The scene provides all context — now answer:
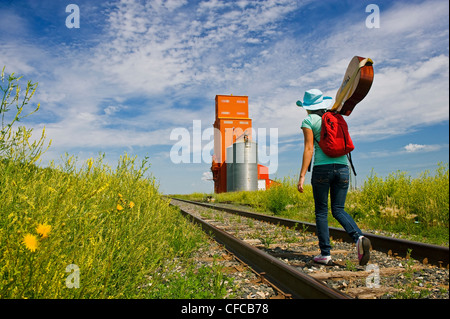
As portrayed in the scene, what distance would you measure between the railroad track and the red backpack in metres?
1.30

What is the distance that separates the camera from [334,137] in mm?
3705

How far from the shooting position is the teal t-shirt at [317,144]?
12.6 feet

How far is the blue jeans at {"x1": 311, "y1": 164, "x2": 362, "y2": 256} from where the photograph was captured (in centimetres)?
380

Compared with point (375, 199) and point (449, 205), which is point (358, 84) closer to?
point (449, 205)

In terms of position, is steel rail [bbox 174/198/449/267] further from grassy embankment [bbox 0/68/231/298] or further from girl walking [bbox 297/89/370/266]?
grassy embankment [bbox 0/68/231/298]

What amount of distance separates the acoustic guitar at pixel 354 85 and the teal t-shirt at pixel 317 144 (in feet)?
0.90

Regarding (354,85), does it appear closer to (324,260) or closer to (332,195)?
(332,195)

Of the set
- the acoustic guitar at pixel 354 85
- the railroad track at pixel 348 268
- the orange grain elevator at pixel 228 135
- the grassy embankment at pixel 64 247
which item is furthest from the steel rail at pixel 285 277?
the orange grain elevator at pixel 228 135

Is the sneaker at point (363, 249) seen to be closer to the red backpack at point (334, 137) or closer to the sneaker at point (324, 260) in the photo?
the sneaker at point (324, 260)

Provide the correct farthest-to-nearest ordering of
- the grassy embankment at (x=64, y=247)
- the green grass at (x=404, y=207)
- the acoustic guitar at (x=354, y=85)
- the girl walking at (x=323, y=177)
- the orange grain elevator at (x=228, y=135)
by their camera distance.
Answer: the orange grain elevator at (x=228, y=135), the green grass at (x=404, y=207), the girl walking at (x=323, y=177), the acoustic guitar at (x=354, y=85), the grassy embankment at (x=64, y=247)

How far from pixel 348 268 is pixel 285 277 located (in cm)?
89

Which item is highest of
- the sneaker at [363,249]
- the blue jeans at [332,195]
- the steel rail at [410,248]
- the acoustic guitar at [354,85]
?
the acoustic guitar at [354,85]

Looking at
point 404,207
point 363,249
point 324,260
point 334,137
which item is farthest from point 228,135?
point 363,249

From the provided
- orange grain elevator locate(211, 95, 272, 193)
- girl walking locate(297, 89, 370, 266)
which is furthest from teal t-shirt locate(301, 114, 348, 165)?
orange grain elevator locate(211, 95, 272, 193)
